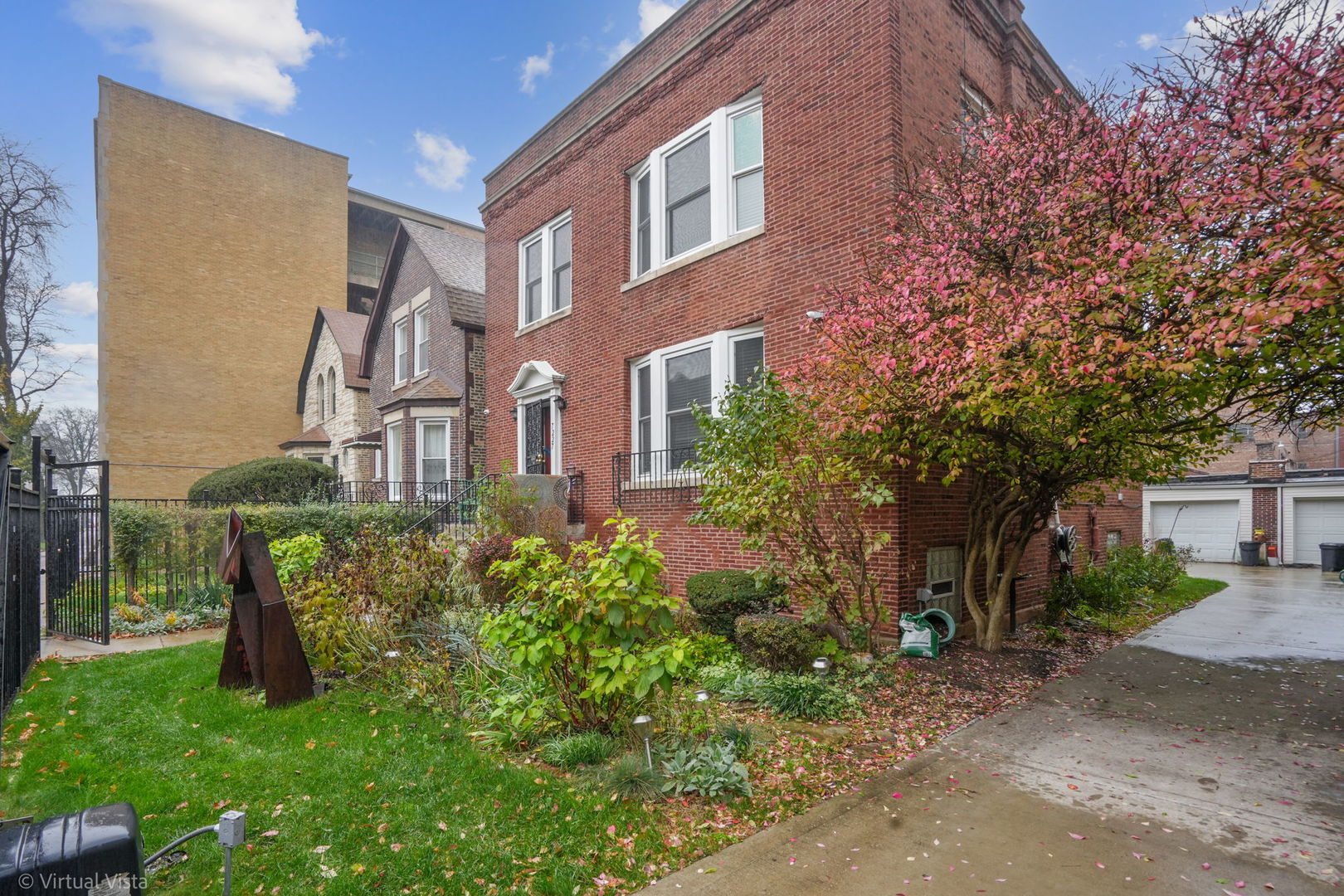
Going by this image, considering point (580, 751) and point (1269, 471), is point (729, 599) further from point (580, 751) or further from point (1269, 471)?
point (1269, 471)

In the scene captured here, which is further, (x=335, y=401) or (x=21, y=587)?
(x=335, y=401)

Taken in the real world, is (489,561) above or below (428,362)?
below

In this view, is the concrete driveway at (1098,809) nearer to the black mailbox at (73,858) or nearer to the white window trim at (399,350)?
the black mailbox at (73,858)

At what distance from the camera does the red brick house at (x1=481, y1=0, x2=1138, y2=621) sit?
822cm

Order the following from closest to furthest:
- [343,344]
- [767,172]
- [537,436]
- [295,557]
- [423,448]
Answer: [295,557]
[767,172]
[537,436]
[423,448]
[343,344]

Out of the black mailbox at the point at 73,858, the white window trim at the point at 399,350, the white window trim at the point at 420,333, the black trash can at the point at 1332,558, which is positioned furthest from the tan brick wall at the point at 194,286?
the black trash can at the point at 1332,558

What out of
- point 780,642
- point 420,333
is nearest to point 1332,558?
point 780,642

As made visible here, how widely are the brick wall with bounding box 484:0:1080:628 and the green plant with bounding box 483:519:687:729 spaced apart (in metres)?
4.07

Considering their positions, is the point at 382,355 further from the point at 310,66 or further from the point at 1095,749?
the point at 1095,749

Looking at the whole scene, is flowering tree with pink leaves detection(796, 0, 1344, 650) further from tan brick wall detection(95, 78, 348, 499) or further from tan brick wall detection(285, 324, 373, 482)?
tan brick wall detection(95, 78, 348, 499)

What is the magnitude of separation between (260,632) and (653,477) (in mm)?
5724

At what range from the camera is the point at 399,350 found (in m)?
20.6

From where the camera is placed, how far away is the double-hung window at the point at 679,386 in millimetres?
9672

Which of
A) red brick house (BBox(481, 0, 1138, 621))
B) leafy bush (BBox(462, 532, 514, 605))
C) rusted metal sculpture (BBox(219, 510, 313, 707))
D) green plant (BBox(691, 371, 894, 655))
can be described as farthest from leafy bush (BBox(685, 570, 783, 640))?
rusted metal sculpture (BBox(219, 510, 313, 707))
